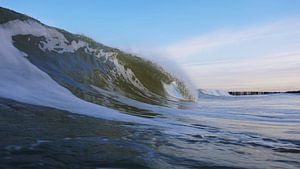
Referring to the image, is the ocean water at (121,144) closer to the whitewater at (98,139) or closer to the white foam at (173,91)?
the whitewater at (98,139)

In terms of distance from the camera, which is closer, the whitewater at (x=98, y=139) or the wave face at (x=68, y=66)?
the whitewater at (x=98, y=139)

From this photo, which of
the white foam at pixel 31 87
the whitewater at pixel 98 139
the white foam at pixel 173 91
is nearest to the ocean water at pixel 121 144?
the whitewater at pixel 98 139

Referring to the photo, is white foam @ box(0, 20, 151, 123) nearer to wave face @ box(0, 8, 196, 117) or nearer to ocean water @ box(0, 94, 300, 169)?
wave face @ box(0, 8, 196, 117)

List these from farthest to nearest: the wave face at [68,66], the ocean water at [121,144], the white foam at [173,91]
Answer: the white foam at [173,91] < the wave face at [68,66] < the ocean water at [121,144]

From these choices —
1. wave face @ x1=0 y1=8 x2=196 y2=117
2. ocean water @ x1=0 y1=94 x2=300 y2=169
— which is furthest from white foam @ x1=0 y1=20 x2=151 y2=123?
ocean water @ x1=0 y1=94 x2=300 y2=169

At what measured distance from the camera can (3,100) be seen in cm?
540

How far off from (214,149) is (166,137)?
70 cm

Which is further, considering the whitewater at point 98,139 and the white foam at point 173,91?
the white foam at point 173,91

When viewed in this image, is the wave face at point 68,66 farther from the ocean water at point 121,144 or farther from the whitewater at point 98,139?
the ocean water at point 121,144

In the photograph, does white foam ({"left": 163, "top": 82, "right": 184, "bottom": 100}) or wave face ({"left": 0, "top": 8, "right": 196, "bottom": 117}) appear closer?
wave face ({"left": 0, "top": 8, "right": 196, "bottom": 117})

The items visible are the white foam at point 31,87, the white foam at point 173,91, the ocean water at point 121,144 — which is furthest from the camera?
the white foam at point 173,91

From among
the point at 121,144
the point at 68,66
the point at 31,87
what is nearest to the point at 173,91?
the point at 68,66

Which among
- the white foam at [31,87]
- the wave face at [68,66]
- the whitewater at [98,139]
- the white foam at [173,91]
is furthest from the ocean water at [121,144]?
the white foam at [173,91]

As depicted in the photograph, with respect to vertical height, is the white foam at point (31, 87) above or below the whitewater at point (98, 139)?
above
